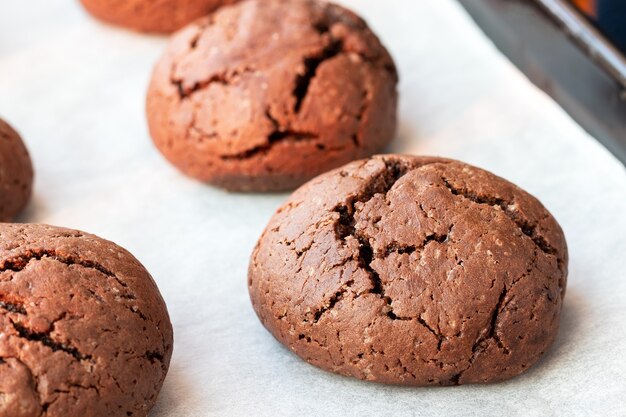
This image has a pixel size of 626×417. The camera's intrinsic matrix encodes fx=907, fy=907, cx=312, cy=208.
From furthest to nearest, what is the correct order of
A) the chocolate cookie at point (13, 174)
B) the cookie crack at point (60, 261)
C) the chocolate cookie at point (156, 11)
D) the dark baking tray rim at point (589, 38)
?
the chocolate cookie at point (156, 11) < the dark baking tray rim at point (589, 38) < the chocolate cookie at point (13, 174) < the cookie crack at point (60, 261)

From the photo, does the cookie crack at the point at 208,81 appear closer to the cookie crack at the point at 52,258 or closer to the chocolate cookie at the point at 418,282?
the chocolate cookie at the point at 418,282

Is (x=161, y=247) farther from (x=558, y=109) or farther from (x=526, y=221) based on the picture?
(x=558, y=109)

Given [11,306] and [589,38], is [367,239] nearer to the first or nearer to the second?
[11,306]

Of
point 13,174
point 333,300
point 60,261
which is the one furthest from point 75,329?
point 13,174

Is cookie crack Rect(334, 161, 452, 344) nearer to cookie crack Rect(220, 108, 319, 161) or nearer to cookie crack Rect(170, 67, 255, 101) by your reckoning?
cookie crack Rect(220, 108, 319, 161)

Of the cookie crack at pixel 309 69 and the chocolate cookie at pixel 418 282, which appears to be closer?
the chocolate cookie at pixel 418 282

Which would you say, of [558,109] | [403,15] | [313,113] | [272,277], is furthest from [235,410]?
[403,15]

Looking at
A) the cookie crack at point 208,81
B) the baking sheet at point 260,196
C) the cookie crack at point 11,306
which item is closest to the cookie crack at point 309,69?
the cookie crack at point 208,81
